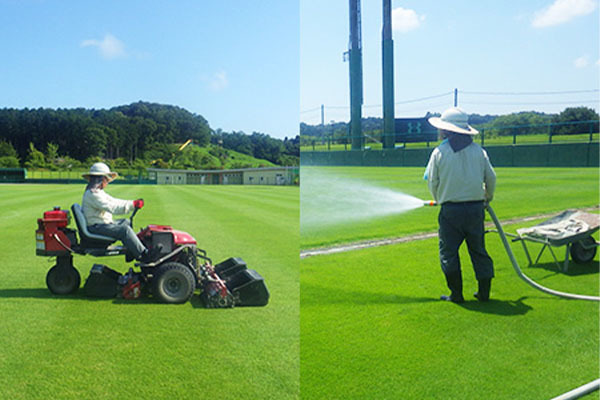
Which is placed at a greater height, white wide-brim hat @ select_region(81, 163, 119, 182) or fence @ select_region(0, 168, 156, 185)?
white wide-brim hat @ select_region(81, 163, 119, 182)

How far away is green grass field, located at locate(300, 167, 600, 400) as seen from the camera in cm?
258

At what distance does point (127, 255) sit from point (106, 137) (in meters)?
40.8

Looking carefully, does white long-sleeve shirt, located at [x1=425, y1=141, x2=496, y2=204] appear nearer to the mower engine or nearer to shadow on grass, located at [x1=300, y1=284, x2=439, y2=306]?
shadow on grass, located at [x1=300, y1=284, x2=439, y2=306]

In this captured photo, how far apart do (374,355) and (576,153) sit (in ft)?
23.1

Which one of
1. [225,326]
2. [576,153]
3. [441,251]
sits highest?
[576,153]

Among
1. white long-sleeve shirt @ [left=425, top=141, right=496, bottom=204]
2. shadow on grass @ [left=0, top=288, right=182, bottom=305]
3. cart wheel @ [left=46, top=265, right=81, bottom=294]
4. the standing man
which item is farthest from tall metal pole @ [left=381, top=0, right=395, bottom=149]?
cart wheel @ [left=46, top=265, right=81, bottom=294]

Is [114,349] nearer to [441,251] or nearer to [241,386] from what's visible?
[241,386]

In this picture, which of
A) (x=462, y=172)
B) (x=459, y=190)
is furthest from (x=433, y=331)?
(x=462, y=172)

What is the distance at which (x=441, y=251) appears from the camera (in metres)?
3.81

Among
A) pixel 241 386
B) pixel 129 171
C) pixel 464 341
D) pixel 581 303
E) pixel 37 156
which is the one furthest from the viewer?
pixel 129 171

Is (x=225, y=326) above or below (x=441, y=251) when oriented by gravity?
below

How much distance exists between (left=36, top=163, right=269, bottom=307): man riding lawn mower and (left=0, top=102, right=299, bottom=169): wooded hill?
1252 inches

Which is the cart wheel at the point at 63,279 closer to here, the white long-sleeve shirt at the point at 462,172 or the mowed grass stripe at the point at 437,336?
the mowed grass stripe at the point at 437,336

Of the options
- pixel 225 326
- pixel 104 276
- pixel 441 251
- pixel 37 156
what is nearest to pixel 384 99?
pixel 441 251
